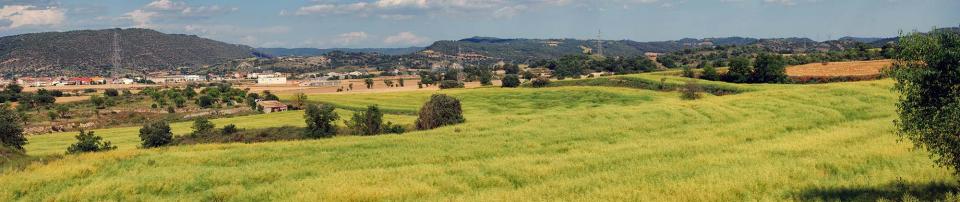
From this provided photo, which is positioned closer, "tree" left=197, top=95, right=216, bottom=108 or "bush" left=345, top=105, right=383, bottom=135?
"bush" left=345, top=105, right=383, bottom=135

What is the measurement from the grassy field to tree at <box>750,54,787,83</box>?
54.2m

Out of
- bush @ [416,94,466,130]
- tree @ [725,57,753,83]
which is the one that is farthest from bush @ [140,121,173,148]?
tree @ [725,57,753,83]

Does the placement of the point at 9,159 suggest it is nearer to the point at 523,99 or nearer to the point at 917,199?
the point at 917,199

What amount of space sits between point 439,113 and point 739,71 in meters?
63.6

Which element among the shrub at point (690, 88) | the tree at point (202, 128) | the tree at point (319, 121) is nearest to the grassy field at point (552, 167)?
the tree at point (319, 121)

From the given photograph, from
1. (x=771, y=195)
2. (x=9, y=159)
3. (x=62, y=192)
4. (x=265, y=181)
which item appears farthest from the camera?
(x=9, y=159)

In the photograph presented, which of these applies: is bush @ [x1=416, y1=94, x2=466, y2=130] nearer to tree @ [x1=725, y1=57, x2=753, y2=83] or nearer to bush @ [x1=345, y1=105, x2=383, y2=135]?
bush @ [x1=345, y1=105, x2=383, y2=135]

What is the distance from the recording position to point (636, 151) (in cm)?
2400

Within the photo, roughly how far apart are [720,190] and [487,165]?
869cm

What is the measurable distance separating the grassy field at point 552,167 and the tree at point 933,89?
1393 millimetres

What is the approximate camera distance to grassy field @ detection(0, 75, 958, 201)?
1548cm

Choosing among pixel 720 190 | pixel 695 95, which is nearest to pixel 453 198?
pixel 720 190

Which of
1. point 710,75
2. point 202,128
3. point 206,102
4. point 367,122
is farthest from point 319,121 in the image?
point 206,102

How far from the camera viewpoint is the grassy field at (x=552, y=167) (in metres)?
15.5
